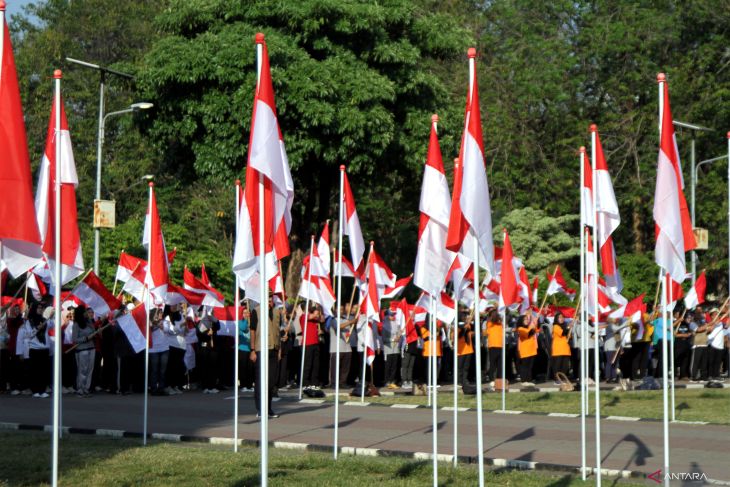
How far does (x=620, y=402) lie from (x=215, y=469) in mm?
11759

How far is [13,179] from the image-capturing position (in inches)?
394

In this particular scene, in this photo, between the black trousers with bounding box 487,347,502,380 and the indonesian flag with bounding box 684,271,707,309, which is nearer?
the black trousers with bounding box 487,347,502,380

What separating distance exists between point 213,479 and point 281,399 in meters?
11.5

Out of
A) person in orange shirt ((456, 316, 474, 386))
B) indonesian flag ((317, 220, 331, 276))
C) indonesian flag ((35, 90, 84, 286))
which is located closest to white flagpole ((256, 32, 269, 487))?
indonesian flag ((35, 90, 84, 286))

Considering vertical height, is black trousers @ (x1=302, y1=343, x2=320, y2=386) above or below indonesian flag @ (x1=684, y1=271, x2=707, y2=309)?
below

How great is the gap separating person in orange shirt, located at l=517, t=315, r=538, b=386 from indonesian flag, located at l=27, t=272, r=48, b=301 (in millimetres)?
10670

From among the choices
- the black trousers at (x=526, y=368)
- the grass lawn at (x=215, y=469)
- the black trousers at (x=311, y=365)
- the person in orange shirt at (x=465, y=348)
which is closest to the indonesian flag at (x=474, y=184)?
the grass lawn at (x=215, y=469)

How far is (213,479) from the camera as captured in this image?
12906 millimetres

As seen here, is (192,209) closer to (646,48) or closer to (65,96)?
(65,96)

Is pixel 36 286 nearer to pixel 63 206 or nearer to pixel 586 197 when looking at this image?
pixel 63 206

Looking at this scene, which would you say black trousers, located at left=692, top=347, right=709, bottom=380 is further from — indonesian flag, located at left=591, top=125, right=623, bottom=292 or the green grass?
indonesian flag, located at left=591, top=125, right=623, bottom=292

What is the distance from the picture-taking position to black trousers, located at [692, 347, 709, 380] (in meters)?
32.1

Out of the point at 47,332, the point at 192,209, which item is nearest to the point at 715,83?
the point at 192,209

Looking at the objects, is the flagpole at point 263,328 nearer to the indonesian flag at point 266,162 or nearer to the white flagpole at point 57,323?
the indonesian flag at point 266,162
